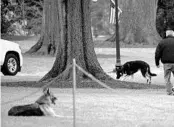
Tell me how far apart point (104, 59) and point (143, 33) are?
13810 millimetres

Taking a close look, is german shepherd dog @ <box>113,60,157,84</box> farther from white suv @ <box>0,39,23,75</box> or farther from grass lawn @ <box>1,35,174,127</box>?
white suv @ <box>0,39,23,75</box>

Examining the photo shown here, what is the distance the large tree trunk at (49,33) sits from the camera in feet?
123

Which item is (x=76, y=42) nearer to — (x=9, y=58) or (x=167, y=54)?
(x=167, y=54)

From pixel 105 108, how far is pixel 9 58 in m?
11.2

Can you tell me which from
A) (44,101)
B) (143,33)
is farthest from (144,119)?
(143,33)

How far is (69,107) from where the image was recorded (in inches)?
585

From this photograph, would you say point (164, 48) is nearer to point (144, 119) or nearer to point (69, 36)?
point (69, 36)

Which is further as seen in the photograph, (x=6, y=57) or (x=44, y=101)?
(x=6, y=57)

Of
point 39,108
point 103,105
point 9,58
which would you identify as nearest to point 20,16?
point 9,58

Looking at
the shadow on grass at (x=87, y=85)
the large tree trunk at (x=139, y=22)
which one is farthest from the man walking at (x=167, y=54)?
the large tree trunk at (x=139, y=22)

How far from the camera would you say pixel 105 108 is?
14.7m

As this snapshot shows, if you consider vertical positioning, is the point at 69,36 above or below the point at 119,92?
above

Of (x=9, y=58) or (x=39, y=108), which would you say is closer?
(x=39, y=108)

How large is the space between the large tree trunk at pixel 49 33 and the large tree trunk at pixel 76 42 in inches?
641
